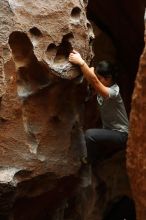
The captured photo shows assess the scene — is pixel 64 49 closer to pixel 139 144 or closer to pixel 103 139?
pixel 103 139

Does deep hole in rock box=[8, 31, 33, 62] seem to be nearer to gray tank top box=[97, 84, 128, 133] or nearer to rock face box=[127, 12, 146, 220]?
gray tank top box=[97, 84, 128, 133]

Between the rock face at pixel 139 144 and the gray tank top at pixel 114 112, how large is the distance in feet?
1.43

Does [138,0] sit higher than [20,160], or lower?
higher

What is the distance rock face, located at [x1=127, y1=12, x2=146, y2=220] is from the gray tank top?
44cm

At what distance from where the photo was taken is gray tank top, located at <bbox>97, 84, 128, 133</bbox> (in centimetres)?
344

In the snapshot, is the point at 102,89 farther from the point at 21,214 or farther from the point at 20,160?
the point at 21,214

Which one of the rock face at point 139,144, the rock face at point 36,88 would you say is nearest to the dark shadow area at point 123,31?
the rock face at point 36,88

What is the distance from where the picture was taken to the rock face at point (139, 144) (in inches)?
115

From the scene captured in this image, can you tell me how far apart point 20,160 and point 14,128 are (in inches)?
7.2

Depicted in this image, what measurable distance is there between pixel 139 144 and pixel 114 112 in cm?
54

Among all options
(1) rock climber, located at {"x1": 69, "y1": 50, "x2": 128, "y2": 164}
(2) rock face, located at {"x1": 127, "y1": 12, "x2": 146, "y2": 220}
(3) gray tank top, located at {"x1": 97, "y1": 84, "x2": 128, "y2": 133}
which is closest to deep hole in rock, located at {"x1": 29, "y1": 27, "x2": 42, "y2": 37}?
(1) rock climber, located at {"x1": 69, "y1": 50, "x2": 128, "y2": 164}

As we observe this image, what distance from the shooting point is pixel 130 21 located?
4.73 meters

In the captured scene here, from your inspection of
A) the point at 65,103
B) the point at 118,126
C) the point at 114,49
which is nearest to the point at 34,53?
the point at 65,103

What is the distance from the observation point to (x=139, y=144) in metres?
3.00
